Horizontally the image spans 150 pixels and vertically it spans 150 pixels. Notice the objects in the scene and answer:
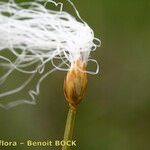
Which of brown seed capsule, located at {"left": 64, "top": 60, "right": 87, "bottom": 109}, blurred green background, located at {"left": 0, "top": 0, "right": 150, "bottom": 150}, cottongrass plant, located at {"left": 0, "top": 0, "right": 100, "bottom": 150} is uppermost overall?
cottongrass plant, located at {"left": 0, "top": 0, "right": 100, "bottom": 150}

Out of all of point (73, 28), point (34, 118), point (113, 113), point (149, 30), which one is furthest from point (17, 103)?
point (73, 28)

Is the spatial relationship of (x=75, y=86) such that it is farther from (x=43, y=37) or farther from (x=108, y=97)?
(x=108, y=97)

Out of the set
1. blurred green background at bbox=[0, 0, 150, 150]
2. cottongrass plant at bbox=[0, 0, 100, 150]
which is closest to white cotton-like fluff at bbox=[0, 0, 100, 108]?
cottongrass plant at bbox=[0, 0, 100, 150]

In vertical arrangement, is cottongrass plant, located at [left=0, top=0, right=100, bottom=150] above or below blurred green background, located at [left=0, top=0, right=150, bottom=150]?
above

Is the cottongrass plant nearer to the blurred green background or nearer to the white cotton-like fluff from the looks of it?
the white cotton-like fluff

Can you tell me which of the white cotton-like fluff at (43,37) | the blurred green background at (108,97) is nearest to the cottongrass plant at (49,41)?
the white cotton-like fluff at (43,37)

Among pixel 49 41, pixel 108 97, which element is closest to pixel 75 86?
pixel 49 41

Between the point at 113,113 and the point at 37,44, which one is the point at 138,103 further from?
the point at 37,44

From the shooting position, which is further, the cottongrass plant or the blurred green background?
the blurred green background
